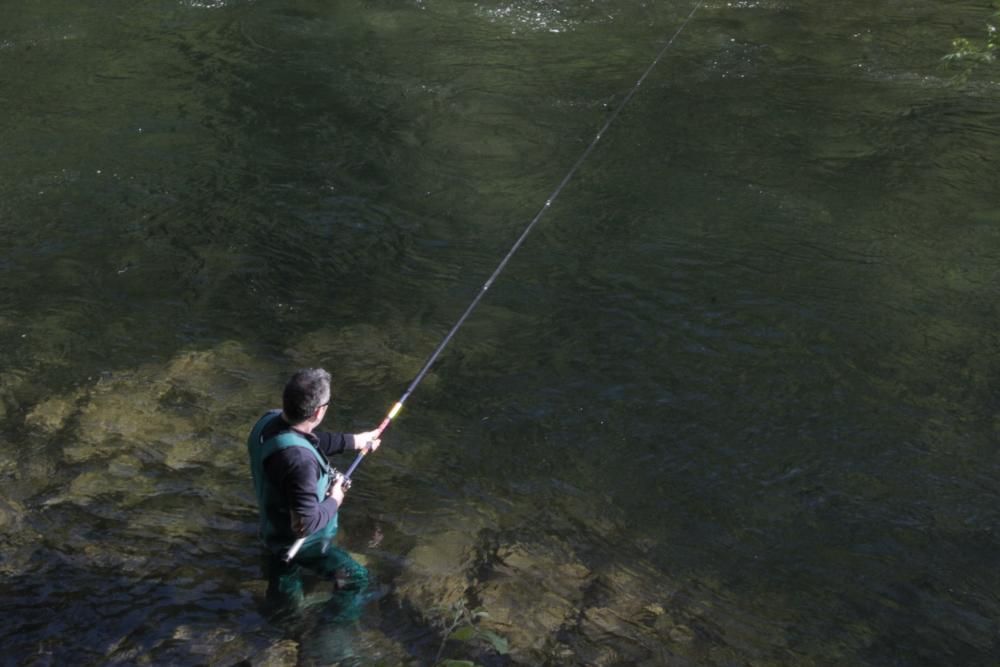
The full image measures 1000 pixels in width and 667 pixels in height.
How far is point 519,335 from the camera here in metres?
7.61

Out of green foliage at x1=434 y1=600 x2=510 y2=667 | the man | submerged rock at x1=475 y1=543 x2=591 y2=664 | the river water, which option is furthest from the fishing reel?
submerged rock at x1=475 y1=543 x2=591 y2=664

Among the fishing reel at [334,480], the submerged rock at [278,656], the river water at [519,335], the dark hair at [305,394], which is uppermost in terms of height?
the dark hair at [305,394]

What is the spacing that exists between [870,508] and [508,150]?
17.6ft

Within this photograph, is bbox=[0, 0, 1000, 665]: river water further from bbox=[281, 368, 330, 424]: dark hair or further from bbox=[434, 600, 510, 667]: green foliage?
bbox=[281, 368, 330, 424]: dark hair

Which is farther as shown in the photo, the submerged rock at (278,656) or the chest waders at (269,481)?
the submerged rock at (278,656)

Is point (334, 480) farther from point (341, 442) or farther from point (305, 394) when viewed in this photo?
point (305, 394)

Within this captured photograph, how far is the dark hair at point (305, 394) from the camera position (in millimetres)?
4480

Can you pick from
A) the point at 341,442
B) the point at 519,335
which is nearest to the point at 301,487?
the point at 341,442

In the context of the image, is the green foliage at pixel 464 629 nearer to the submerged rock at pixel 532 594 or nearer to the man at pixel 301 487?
the submerged rock at pixel 532 594

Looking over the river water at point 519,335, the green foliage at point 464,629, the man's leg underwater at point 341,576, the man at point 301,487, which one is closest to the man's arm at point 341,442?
the man at point 301,487

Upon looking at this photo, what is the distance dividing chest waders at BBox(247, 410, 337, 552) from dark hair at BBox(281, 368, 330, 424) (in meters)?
0.10

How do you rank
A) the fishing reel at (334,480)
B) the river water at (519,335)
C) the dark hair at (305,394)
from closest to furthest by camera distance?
the dark hair at (305,394)
the fishing reel at (334,480)
the river water at (519,335)

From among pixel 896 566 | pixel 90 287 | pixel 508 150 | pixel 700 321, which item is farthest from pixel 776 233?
pixel 90 287

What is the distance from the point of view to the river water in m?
5.29
